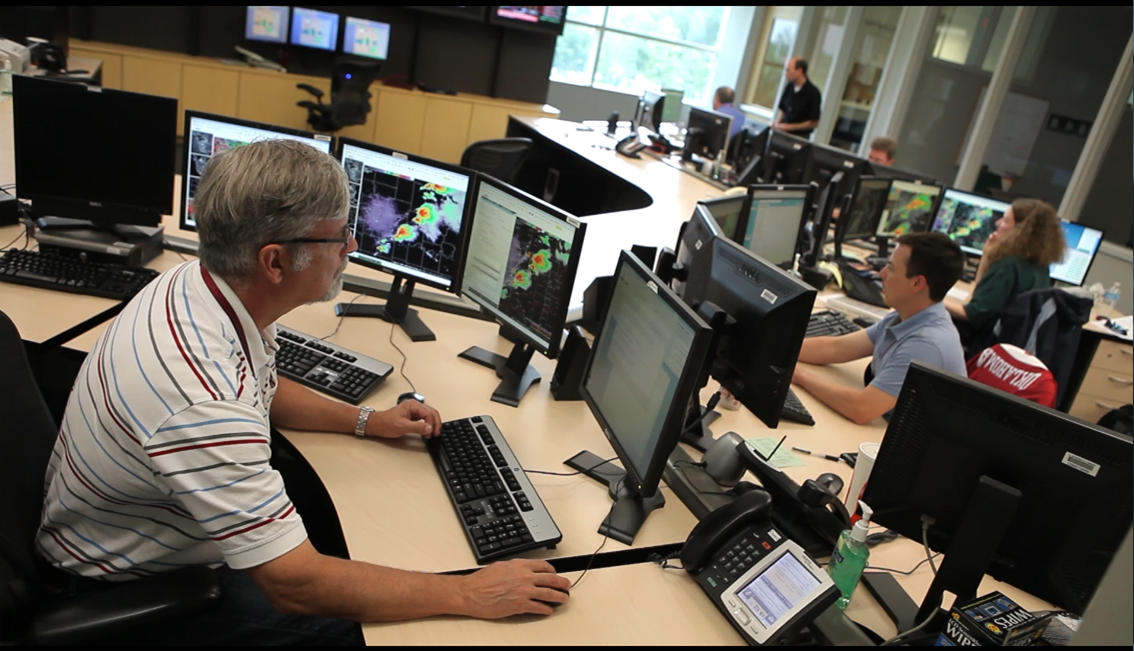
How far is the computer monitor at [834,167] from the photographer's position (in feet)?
14.4

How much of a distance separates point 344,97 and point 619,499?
547cm

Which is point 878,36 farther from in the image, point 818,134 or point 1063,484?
point 1063,484

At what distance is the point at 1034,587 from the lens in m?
1.35

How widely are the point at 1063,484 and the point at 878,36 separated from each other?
805 centimetres

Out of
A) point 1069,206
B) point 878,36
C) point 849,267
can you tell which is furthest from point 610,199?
point 878,36

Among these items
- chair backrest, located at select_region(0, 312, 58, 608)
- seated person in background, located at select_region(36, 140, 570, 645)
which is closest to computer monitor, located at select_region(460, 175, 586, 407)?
seated person in background, located at select_region(36, 140, 570, 645)

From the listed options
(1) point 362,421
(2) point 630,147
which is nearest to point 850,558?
(1) point 362,421

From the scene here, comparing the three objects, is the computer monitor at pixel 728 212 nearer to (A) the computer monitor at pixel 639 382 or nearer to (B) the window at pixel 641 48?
→ (A) the computer monitor at pixel 639 382

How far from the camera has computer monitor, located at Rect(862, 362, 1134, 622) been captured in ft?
4.11

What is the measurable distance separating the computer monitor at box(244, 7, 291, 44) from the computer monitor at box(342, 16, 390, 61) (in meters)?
0.52

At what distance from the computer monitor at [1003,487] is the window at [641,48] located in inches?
318

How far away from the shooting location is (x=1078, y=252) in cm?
434

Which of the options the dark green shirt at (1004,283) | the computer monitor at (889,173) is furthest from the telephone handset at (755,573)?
the computer monitor at (889,173)

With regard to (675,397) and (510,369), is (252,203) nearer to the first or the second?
(675,397)
